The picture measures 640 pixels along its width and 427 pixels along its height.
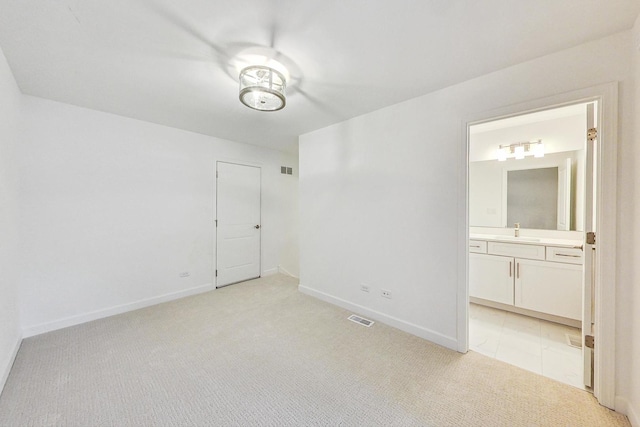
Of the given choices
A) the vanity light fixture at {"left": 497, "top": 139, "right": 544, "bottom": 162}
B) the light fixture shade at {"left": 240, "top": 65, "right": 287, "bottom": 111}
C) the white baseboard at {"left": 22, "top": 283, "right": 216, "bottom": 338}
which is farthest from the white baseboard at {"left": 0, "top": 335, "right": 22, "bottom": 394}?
the vanity light fixture at {"left": 497, "top": 139, "right": 544, "bottom": 162}

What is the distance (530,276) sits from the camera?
286 centimetres

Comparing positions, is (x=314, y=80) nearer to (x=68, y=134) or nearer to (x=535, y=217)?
(x=68, y=134)

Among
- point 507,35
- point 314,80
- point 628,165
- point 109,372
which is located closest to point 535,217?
point 628,165

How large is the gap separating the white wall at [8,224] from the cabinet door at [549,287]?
194 inches

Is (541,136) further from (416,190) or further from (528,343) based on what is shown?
(528,343)

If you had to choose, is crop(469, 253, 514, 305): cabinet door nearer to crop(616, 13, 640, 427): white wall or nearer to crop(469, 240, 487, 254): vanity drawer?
crop(469, 240, 487, 254): vanity drawer

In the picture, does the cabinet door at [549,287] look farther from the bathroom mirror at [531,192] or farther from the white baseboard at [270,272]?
the white baseboard at [270,272]

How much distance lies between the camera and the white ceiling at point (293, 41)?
1.37 metres

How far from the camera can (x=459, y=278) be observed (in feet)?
7.14

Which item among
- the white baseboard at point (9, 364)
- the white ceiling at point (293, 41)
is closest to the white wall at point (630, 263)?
→ the white ceiling at point (293, 41)

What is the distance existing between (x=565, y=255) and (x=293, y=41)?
355 centimetres

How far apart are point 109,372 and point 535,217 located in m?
5.00

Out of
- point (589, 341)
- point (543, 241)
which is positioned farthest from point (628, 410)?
point (543, 241)

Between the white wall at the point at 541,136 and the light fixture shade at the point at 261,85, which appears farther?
the white wall at the point at 541,136
